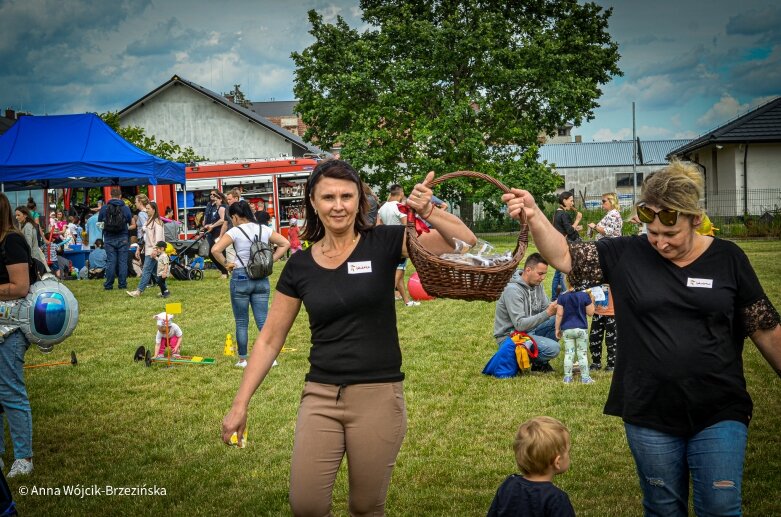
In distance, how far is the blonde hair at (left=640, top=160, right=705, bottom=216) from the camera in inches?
130

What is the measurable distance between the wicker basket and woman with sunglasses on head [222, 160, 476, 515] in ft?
0.37

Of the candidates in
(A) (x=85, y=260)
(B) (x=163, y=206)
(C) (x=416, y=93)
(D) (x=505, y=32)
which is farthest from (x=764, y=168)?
(A) (x=85, y=260)

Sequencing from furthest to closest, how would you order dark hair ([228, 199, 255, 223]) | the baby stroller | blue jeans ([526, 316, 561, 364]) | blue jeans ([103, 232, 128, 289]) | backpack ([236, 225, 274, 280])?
the baby stroller
blue jeans ([103, 232, 128, 289])
dark hair ([228, 199, 255, 223])
backpack ([236, 225, 274, 280])
blue jeans ([526, 316, 561, 364])

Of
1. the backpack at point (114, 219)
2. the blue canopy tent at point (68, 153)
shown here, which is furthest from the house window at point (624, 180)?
the backpack at point (114, 219)

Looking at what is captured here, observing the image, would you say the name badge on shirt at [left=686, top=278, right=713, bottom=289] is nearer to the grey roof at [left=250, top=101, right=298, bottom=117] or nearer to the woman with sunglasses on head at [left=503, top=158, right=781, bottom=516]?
the woman with sunglasses on head at [left=503, top=158, right=781, bottom=516]

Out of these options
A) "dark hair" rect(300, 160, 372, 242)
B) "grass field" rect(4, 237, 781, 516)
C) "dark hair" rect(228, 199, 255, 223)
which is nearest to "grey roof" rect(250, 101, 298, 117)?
"grass field" rect(4, 237, 781, 516)

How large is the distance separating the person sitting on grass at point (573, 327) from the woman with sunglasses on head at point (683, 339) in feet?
17.7

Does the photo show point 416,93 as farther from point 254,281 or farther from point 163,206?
point 254,281

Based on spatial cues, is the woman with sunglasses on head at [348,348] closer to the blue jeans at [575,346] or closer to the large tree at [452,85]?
the blue jeans at [575,346]

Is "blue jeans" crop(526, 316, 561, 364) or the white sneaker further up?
"blue jeans" crop(526, 316, 561, 364)

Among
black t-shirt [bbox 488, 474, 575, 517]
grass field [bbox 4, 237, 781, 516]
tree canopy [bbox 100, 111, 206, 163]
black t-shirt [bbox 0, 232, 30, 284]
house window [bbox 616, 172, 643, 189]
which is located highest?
tree canopy [bbox 100, 111, 206, 163]

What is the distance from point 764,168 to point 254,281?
31834mm

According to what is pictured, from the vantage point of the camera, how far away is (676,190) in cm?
330

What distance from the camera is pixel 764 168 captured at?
3575cm
